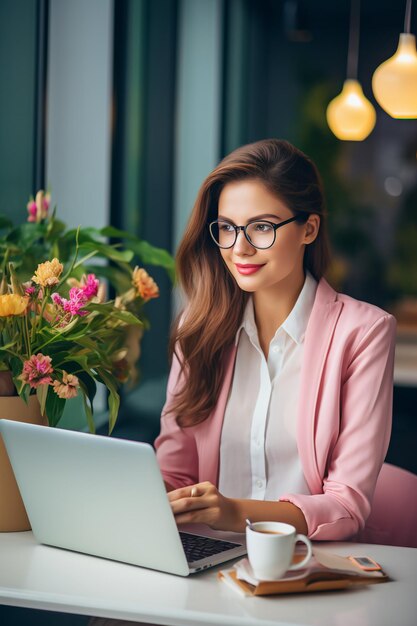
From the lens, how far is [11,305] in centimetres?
155

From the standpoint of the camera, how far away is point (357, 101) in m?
5.46

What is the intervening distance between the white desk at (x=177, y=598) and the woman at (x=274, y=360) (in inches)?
11.5

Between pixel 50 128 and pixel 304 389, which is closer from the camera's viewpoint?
pixel 304 389

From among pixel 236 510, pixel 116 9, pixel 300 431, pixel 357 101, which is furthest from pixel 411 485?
pixel 357 101

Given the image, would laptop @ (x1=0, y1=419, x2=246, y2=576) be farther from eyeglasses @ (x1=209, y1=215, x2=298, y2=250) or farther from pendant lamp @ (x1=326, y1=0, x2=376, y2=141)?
pendant lamp @ (x1=326, y1=0, x2=376, y2=141)

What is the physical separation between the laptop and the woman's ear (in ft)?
2.31

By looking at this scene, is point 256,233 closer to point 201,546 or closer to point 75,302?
point 75,302

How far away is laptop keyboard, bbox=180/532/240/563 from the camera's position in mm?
1509

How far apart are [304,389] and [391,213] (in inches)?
286

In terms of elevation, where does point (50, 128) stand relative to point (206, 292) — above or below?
above

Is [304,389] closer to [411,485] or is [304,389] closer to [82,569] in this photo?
[411,485]

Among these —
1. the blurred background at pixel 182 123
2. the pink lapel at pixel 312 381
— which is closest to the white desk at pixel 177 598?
the pink lapel at pixel 312 381

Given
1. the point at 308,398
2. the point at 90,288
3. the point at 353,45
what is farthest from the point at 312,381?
the point at 353,45

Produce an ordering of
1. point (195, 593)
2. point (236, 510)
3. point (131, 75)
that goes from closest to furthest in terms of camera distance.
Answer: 1. point (195, 593)
2. point (236, 510)
3. point (131, 75)
